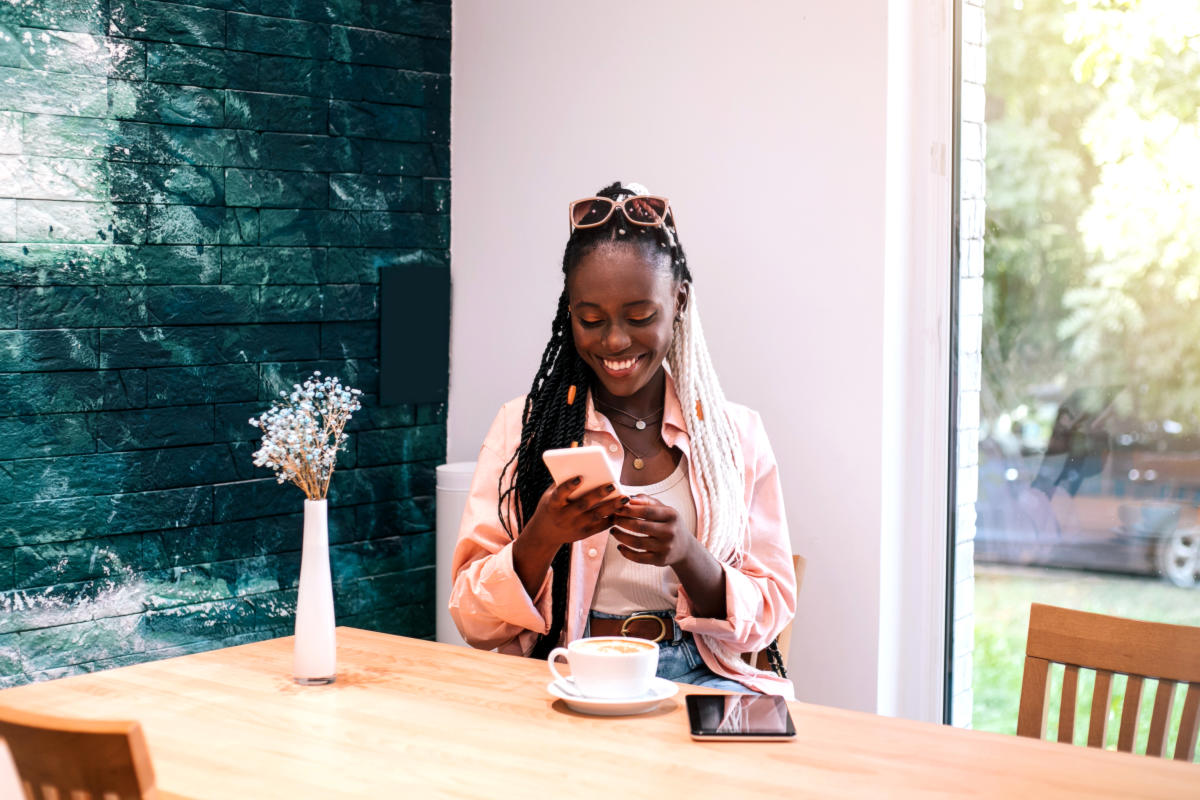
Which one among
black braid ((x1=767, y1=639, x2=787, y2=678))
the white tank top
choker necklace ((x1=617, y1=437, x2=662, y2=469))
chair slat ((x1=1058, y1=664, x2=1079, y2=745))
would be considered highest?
choker necklace ((x1=617, y1=437, x2=662, y2=469))

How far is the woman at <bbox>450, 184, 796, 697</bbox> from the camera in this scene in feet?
6.57

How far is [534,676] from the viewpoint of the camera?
70.3 inches

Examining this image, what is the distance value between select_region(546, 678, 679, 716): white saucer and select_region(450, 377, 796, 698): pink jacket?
0.37 m

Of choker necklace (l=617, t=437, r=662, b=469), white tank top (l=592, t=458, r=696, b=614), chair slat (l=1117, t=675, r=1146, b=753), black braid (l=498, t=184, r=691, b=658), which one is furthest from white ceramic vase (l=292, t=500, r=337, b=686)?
chair slat (l=1117, t=675, r=1146, b=753)

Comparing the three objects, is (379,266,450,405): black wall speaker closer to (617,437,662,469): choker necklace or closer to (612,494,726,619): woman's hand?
(617,437,662,469): choker necklace

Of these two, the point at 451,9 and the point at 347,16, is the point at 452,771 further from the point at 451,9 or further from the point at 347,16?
the point at 451,9

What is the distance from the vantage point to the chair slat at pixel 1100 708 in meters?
1.67

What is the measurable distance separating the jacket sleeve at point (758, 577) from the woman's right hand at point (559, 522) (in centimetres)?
26

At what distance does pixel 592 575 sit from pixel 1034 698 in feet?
2.44

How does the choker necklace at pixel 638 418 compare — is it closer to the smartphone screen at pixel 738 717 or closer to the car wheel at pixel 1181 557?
the smartphone screen at pixel 738 717

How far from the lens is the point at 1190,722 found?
5.33ft

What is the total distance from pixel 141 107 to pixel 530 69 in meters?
1.03

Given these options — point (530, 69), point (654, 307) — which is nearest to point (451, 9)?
point (530, 69)

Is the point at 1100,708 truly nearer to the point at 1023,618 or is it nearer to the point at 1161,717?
the point at 1161,717
